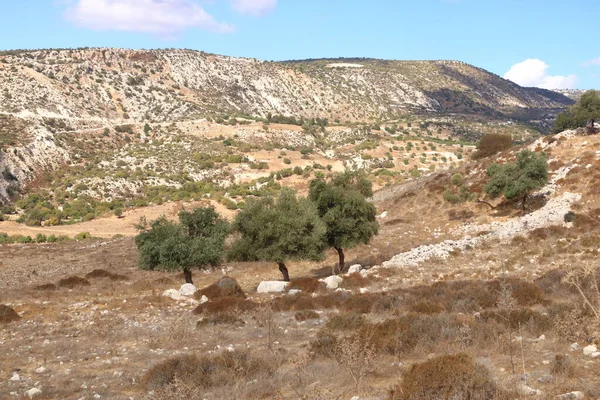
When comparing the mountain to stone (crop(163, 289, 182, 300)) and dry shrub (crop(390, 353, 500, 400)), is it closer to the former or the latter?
stone (crop(163, 289, 182, 300))

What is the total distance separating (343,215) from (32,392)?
78.3ft

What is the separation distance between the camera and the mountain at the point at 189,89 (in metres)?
111

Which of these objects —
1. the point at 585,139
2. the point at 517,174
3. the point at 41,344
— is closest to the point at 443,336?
the point at 41,344

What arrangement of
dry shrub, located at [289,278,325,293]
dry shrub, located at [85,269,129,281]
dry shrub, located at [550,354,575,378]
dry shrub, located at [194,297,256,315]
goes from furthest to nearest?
dry shrub, located at [85,269,129,281] < dry shrub, located at [289,278,325,293] < dry shrub, located at [194,297,256,315] < dry shrub, located at [550,354,575,378]

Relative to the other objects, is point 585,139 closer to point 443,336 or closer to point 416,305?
point 416,305

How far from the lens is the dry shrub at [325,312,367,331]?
53.7 ft

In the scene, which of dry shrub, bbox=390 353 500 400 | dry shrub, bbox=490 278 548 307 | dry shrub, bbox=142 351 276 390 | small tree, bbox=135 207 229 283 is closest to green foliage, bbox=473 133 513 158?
small tree, bbox=135 207 229 283

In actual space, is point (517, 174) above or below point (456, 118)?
below

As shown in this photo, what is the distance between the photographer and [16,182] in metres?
76.6

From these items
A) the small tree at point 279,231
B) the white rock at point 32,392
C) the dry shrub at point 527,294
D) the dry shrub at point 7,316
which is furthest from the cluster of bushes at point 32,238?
the dry shrub at point 527,294

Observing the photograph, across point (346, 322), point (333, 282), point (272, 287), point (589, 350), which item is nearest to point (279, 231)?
point (272, 287)

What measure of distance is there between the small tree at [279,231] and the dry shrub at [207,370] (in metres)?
15.9

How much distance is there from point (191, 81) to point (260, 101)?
2273 centimetres

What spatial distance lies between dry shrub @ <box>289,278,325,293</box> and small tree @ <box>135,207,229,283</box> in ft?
19.9
